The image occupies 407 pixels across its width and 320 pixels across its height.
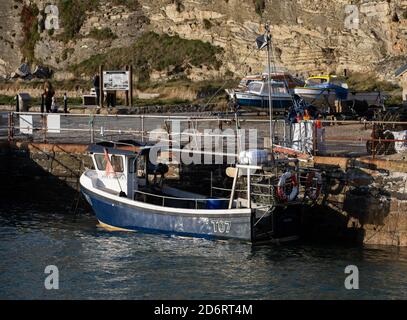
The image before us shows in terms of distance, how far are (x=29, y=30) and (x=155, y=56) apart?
13139 millimetres

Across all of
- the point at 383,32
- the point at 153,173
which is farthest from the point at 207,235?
the point at 383,32

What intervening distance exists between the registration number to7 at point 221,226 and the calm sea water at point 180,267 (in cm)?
32

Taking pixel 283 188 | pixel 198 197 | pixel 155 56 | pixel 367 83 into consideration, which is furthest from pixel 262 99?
pixel 155 56

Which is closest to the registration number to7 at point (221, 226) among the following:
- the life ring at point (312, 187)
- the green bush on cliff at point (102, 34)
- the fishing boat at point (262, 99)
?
the life ring at point (312, 187)

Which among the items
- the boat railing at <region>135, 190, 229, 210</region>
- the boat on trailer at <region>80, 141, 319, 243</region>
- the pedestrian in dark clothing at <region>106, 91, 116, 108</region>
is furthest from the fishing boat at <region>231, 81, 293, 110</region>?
the boat railing at <region>135, 190, 229, 210</region>

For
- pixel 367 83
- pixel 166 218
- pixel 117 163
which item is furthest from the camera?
pixel 367 83

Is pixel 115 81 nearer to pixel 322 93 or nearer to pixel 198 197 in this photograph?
pixel 322 93

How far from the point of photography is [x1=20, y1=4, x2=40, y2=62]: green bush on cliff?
61.8 metres

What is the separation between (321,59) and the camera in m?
46.6

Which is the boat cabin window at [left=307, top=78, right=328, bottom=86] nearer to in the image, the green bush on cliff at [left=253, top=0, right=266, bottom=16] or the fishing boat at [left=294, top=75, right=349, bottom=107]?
the fishing boat at [left=294, top=75, right=349, bottom=107]

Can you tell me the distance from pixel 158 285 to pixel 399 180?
6.87 m

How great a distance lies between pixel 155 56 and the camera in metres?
53.8

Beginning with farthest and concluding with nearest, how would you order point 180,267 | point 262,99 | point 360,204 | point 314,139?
point 262,99 → point 314,139 → point 360,204 → point 180,267
